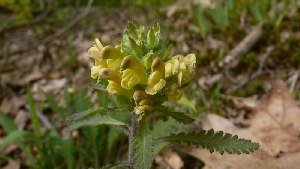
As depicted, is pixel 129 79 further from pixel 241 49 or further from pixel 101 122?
pixel 241 49

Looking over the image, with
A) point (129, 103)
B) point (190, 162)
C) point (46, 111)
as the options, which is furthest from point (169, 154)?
point (46, 111)

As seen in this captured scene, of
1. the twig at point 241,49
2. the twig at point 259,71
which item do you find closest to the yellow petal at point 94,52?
the twig at point 259,71

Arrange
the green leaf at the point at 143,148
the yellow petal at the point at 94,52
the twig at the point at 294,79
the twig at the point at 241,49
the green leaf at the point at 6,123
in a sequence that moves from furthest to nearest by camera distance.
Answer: the twig at the point at 241,49 < the twig at the point at 294,79 < the green leaf at the point at 6,123 < the yellow petal at the point at 94,52 < the green leaf at the point at 143,148

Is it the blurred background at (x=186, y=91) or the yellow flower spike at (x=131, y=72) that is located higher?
the blurred background at (x=186, y=91)

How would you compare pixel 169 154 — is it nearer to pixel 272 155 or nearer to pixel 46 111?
pixel 272 155

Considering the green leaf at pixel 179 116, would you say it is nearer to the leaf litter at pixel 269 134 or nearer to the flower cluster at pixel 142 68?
the flower cluster at pixel 142 68
